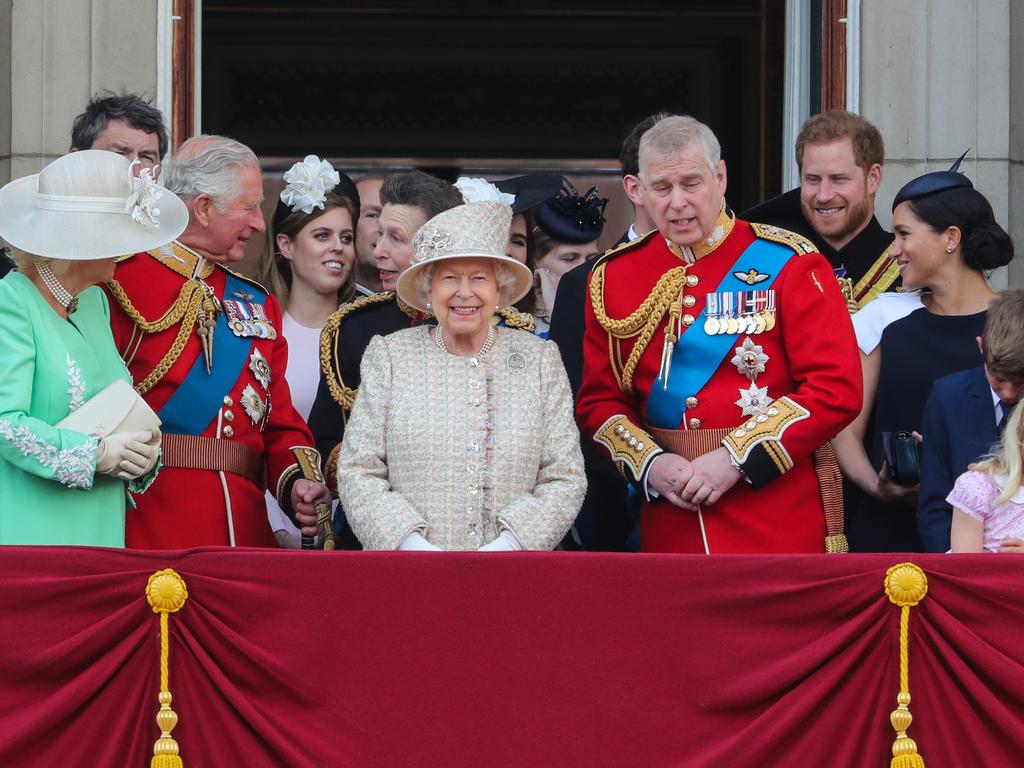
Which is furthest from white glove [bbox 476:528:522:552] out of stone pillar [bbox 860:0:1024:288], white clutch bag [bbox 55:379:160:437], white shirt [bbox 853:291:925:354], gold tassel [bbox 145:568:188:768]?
stone pillar [bbox 860:0:1024:288]

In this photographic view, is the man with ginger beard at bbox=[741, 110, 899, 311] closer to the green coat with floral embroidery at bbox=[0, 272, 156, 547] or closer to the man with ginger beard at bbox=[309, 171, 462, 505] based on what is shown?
the man with ginger beard at bbox=[309, 171, 462, 505]

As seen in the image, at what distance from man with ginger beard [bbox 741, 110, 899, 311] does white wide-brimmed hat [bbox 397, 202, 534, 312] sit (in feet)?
4.43

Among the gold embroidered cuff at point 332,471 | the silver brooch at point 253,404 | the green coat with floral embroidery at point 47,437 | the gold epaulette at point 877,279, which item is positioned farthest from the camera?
the gold epaulette at point 877,279

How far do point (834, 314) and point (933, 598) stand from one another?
0.96 meters

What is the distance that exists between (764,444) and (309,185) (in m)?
1.80

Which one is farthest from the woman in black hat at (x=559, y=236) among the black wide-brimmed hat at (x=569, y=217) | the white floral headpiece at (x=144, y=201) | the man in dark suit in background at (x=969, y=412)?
the white floral headpiece at (x=144, y=201)

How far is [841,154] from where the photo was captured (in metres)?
5.80

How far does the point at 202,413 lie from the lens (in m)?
5.02

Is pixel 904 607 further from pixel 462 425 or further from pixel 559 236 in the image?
pixel 559 236

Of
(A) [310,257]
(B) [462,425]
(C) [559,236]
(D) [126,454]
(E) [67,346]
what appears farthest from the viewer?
(C) [559,236]

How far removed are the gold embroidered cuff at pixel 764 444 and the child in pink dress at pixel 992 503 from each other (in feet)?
1.40

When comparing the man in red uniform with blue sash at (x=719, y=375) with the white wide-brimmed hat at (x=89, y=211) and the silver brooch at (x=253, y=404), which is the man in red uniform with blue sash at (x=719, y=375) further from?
the white wide-brimmed hat at (x=89, y=211)

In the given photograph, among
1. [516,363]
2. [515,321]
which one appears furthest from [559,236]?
[516,363]

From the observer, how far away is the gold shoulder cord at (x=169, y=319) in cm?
496
